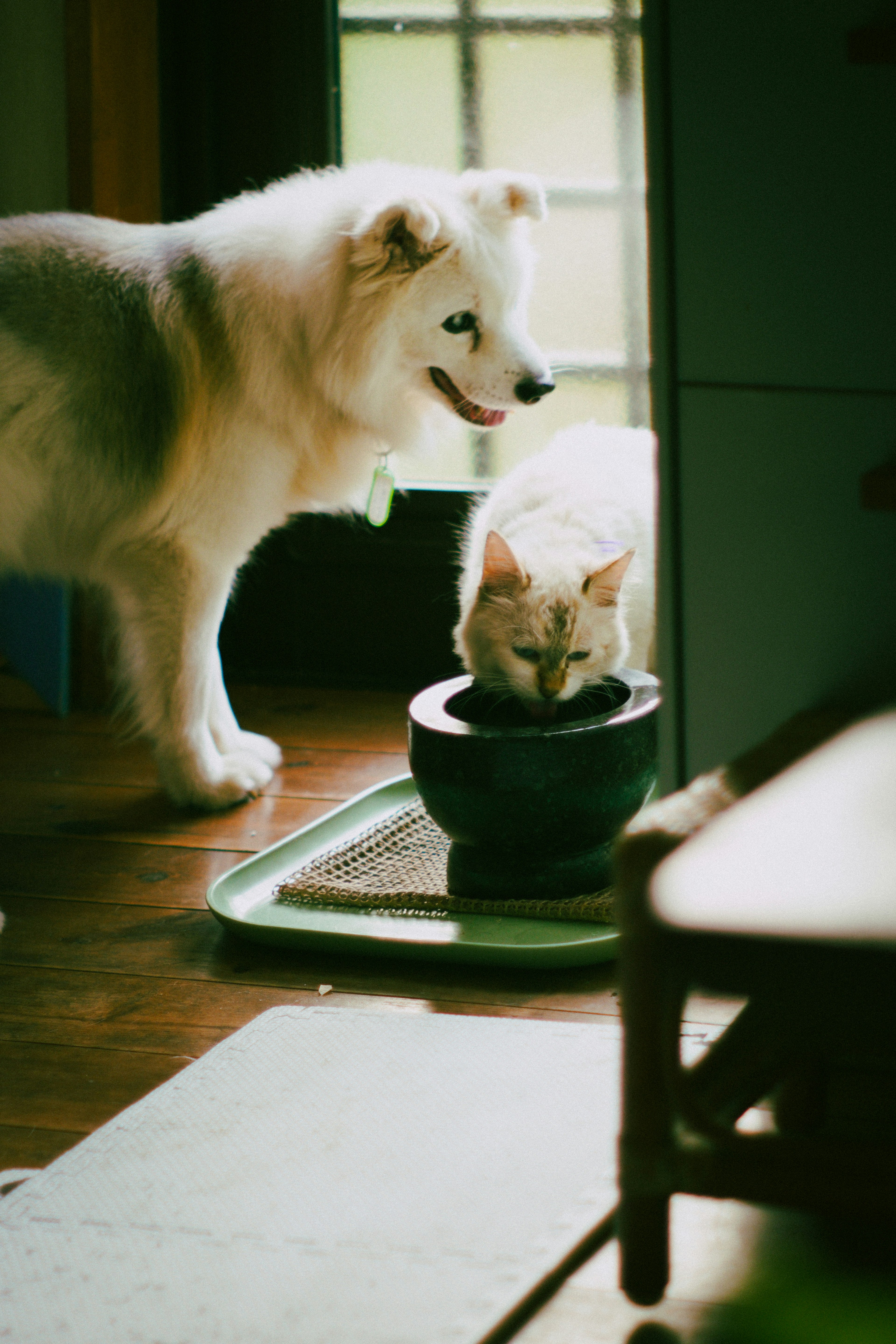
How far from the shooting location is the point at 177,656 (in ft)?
6.06

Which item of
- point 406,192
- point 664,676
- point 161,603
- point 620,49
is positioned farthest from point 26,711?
point 664,676

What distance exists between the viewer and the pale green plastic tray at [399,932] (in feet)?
4.51

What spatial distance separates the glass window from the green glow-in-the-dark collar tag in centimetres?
52

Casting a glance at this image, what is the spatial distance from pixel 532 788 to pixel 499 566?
11.1 inches

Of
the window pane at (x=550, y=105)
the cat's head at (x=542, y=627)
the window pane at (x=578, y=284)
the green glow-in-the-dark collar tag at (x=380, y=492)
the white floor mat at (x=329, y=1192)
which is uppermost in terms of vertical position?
the window pane at (x=550, y=105)

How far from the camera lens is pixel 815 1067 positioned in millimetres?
1023

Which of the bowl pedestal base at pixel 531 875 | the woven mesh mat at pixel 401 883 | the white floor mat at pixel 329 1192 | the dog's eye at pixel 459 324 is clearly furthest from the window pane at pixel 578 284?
the white floor mat at pixel 329 1192

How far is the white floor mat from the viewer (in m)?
0.86

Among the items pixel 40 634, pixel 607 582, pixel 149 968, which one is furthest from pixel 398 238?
pixel 40 634

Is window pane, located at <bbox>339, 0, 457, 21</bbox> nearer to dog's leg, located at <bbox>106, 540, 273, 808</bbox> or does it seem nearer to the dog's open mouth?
the dog's open mouth

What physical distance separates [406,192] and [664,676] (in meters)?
1.02

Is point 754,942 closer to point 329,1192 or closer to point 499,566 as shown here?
point 329,1192

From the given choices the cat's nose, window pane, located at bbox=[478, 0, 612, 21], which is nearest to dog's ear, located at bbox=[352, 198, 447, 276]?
the cat's nose

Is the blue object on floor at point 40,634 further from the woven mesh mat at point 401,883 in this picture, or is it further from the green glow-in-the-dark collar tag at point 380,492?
the woven mesh mat at point 401,883
